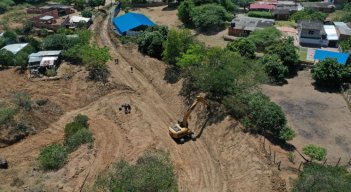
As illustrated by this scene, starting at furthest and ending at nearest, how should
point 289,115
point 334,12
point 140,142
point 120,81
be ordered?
point 334,12 < point 120,81 < point 289,115 < point 140,142

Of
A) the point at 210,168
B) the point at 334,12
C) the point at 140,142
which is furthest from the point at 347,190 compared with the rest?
the point at 334,12

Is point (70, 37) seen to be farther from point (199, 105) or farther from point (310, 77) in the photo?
point (310, 77)

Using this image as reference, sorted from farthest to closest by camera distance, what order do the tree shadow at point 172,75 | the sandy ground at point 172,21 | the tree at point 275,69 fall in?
the sandy ground at point 172,21 < the tree shadow at point 172,75 < the tree at point 275,69

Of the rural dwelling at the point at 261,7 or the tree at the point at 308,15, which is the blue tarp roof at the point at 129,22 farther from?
the tree at the point at 308,15

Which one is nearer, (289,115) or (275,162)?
(275,162)

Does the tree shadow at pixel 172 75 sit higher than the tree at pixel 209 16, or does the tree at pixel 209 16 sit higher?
the tree at pixel 209 16

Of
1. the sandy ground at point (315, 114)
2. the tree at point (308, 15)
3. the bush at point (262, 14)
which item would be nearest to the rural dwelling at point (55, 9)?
the bush at point (262, 14)

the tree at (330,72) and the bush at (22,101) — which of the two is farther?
the tree at (330,72)
